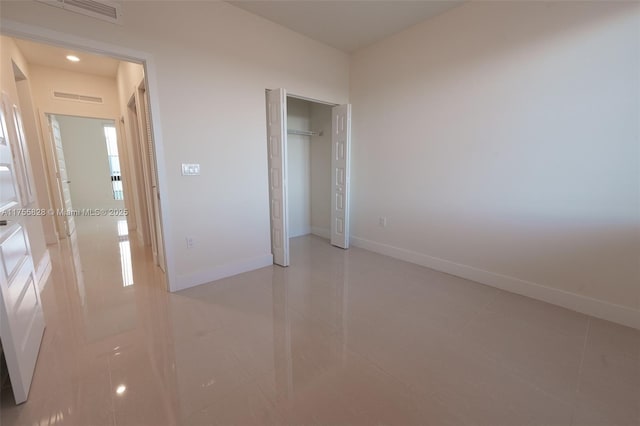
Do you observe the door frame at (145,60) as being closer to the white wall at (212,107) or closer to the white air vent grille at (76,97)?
the white wall at (212,107)

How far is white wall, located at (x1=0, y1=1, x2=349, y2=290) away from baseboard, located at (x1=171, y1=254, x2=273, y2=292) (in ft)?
0.03

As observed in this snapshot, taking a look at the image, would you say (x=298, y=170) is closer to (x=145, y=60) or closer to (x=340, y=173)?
(x=340, y=173)

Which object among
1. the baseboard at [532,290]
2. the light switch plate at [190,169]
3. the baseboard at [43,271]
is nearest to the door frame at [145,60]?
the light switch plate at [190,169]

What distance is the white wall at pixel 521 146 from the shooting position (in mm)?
2018

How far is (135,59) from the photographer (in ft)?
7.36

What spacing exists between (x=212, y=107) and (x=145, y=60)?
0.63 metres

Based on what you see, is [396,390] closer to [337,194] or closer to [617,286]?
[617,286]

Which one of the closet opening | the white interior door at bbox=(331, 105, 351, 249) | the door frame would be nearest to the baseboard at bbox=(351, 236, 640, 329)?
the white interior door at bbox=(331, 105, 351, 249)

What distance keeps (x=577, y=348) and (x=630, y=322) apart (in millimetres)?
695

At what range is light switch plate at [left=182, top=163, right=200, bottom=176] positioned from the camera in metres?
2.57

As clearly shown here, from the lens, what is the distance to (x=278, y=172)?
3092 mm

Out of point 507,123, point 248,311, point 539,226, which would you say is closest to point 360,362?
point 248,311

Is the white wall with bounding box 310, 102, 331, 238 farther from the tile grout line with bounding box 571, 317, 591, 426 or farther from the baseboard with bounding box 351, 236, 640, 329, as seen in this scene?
the tile grout line with bounding box 571, 317, 591, 426

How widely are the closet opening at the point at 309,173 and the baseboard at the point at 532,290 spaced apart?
116cm
